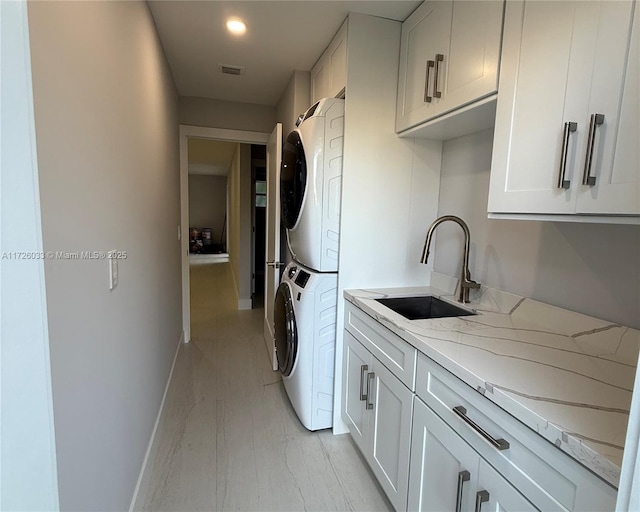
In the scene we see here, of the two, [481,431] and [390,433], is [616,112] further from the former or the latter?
[390,433]

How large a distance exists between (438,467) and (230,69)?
279cm

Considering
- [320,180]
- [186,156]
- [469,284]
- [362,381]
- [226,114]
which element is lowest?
[362,381]

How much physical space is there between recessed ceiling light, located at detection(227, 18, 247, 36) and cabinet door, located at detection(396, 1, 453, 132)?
0.91 metres

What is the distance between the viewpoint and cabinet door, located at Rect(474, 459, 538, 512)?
2.74 ft

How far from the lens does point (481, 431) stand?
36.9 inches

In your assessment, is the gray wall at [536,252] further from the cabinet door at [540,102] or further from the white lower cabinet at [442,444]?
the white lower cabinet at [442,444]

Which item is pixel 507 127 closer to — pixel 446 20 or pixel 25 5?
pixel 446 20

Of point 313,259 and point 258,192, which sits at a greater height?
point 258,192

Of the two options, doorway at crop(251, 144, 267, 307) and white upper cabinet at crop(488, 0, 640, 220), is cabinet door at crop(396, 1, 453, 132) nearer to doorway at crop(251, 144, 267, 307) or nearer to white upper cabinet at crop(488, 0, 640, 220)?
white upper cabinet at crop(488, 0, 640, 220)

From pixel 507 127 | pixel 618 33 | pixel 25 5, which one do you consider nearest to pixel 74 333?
pixel 25 5

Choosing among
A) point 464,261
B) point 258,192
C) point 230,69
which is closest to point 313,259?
point 464,261

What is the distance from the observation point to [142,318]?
5.60 ft

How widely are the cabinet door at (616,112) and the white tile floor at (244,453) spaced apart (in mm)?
1568

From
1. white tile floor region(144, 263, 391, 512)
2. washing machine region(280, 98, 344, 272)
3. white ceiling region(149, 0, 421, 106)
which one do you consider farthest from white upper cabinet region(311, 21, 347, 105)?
white tile floor region(144, 263, 391, 512)
